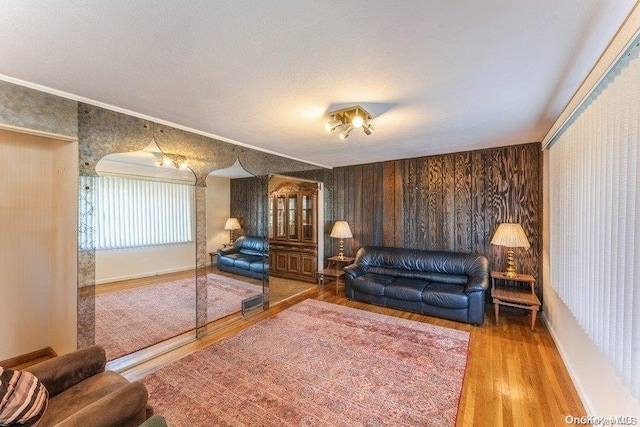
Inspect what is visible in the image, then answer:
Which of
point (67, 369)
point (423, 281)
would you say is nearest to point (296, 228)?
point (423, 281)

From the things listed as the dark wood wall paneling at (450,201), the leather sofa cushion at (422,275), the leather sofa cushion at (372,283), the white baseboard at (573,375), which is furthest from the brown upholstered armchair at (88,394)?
the dark wood wall paneling at (450,201)

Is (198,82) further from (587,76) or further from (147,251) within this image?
(587,76)


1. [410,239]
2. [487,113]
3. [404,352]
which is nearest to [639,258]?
[487,113]

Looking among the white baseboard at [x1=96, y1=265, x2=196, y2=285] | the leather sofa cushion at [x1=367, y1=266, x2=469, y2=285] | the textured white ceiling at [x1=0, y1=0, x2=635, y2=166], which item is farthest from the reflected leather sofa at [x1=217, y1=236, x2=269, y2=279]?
the textured white ceiling at [x1=0, y1=0, x2=635, y2=166]

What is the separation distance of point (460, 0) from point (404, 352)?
9.42ft

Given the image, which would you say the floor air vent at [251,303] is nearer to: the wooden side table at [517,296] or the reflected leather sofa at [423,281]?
the reflected leather sofa at [423,281]

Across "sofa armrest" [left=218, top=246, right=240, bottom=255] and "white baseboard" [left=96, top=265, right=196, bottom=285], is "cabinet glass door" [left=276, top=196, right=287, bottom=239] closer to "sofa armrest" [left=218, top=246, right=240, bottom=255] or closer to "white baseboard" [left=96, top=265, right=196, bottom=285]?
"sofa armrest" [left=218, top=246, right=240, bottom=255]

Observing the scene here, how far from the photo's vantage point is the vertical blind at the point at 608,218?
1293mm

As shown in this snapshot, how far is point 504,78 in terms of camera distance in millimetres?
1848

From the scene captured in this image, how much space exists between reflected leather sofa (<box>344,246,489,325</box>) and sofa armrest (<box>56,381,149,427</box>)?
3256 mm

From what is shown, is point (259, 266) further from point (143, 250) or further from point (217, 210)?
point (143, 250)

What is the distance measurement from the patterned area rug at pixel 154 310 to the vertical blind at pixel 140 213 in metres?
0.59

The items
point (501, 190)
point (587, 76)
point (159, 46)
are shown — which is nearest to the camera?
point (159, 46)

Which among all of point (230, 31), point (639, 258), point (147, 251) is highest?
point (230, 31)
